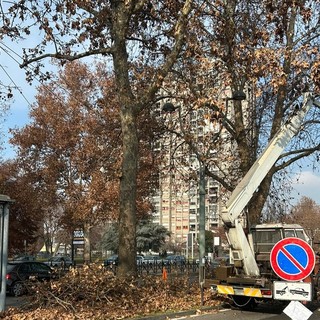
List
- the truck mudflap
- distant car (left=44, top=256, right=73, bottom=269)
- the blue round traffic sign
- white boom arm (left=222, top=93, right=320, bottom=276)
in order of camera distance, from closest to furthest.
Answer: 1. the blue round traffic sign
2. the truck mudflap
3. white boom arm (left=222, top=93, right=320, bottom=276)
4. distant car (left=44, top=256, right=73, bottom=269)

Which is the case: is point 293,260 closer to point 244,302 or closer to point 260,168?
point 260,168

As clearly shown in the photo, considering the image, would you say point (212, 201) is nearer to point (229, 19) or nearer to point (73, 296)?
point (229, 19)

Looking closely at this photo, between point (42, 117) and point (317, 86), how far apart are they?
26.2 meters

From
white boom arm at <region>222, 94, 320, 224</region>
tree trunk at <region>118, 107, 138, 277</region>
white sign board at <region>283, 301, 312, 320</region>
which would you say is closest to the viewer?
white sign board at <region>283, 301, 312, 320</region>

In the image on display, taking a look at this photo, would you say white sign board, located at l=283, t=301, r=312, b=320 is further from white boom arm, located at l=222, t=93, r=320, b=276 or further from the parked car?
the parked car

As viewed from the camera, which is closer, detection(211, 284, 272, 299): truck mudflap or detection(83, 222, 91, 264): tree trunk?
detection(211, 284, 272, 299): truck mudflap

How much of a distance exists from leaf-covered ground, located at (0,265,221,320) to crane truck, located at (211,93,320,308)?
1249 millimetres

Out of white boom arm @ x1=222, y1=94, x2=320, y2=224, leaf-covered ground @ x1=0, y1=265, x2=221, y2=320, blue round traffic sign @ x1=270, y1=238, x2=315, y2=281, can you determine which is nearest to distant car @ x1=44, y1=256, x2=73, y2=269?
leaf-covered ground @ x1=0, y1=265, x2=221, y2=320

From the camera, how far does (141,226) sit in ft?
227

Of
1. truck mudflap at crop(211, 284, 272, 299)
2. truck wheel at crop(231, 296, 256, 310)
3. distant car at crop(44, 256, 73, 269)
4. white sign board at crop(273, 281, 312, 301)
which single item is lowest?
truck wheel at crop(231, 296, 256, 310)

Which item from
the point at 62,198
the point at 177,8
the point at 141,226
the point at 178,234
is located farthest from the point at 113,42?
the point at 178,234

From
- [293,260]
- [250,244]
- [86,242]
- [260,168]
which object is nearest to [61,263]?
[250,244]

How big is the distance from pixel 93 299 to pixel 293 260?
18.7 ft

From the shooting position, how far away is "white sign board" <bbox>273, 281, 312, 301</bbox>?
25.1ft
